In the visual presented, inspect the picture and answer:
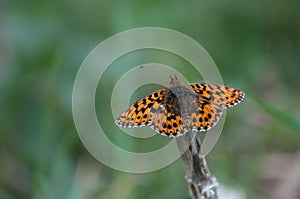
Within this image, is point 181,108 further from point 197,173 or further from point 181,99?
point 197,173

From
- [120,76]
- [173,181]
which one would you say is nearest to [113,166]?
[173,181]

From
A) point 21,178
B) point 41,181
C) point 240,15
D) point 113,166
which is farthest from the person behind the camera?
point 240,15

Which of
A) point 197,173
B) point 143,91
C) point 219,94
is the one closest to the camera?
point 197,173

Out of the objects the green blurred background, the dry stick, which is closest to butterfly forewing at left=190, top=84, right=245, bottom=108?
the dry stick

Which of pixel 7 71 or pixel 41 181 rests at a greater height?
pixel 7 71

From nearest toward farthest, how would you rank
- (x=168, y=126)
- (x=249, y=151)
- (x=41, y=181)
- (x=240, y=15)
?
(x=168, y=126) → (x=41, y=181) → (x=249, y=151) → (x=240, y=15)

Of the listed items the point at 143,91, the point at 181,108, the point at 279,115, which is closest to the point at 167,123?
the point at 181,108

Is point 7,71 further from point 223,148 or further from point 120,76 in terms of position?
point 223,148

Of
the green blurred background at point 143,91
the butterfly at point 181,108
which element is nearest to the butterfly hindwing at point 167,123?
the butterfly at point 181,108
